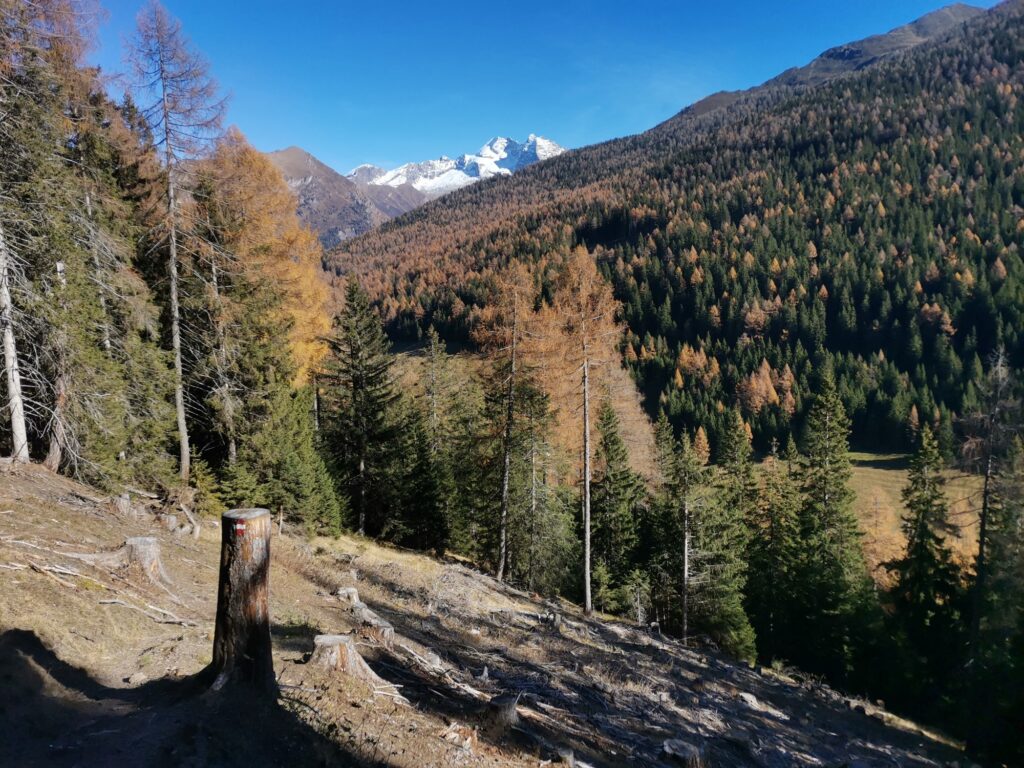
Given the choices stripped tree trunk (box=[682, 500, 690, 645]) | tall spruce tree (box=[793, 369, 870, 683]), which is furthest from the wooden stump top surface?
tall spruce tree (box=[793, 369, 870, 683])

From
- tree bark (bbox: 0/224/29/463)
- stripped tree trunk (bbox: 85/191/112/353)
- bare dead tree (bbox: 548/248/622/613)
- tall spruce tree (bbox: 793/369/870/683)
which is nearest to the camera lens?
tree bark (bbox: 0/224/29/463)

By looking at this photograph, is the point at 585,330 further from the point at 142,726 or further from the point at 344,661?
the point at 142,726

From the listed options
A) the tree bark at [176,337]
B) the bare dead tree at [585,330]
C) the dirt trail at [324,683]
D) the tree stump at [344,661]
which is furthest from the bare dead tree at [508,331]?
the tree stump at [344,661]

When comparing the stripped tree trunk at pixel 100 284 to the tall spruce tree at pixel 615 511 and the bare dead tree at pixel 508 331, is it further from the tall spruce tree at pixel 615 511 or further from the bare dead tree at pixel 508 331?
the tall spruce tree at pixel 615 511

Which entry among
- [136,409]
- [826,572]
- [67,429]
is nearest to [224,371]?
[136,409]

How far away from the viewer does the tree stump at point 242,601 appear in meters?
4.48

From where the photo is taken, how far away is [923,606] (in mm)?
26688

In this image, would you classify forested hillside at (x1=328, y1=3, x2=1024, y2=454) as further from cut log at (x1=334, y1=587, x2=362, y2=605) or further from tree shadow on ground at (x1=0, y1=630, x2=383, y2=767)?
tree shadow on ground at (x1=0, y1=630, x2=383, y2=767)

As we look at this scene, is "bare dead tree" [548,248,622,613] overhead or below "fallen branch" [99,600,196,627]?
overhead

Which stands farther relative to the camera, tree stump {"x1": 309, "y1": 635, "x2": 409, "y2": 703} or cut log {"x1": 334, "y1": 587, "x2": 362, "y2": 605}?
cut log {"x1": 334, "y1": 587, "x2": 362, "y2": 605}

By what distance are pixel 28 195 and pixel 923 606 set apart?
123 ft

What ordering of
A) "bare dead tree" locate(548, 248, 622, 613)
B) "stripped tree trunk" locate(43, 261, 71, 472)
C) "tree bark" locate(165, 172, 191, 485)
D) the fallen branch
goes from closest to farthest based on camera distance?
the fallen branch → "stripped tree trunk" locate(43, 261, 71, 472) → "tree bark" locate(165, 172, 191, 485) → "bare dead tree" locate(548, 248, 622, 613)

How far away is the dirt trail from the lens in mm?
4324

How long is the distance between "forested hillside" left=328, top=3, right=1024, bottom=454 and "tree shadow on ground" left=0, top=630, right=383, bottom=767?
62407mm
